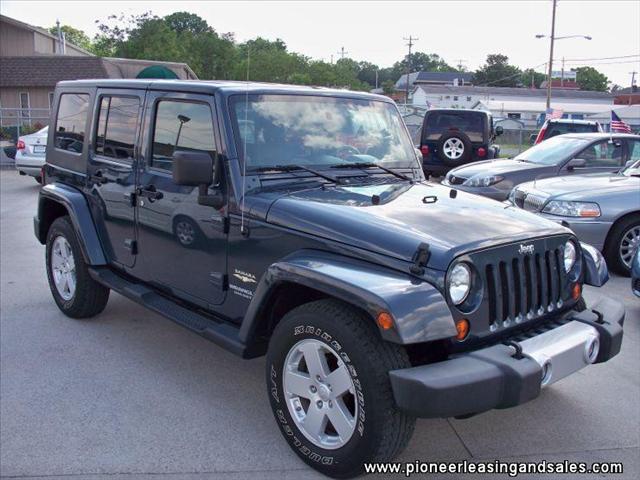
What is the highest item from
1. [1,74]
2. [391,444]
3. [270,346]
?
[1,74]

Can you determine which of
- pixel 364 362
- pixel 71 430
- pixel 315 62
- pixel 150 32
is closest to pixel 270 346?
pixel 364 362

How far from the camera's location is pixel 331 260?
11.0 ft

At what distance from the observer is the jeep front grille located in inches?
128

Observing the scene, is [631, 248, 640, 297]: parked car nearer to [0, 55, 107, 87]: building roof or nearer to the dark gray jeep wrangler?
the dark gray jeep wrangler

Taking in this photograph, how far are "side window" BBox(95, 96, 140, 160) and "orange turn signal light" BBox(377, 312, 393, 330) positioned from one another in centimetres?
272

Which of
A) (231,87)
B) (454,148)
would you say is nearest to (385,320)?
(231,87)

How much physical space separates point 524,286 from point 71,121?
4.18 metres

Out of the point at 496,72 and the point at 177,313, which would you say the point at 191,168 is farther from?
the point at 496,72

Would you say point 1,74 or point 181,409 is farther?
point 1,74

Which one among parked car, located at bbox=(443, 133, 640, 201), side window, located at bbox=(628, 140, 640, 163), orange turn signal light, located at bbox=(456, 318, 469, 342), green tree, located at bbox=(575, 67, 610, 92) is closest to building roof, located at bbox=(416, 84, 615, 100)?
green tree, located at bbox=(575, 67, 610, 92)

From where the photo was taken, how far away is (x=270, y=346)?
3.55 m

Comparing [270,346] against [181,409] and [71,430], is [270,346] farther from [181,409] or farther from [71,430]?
[71,430]

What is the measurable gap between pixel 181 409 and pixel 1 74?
36.2 meters

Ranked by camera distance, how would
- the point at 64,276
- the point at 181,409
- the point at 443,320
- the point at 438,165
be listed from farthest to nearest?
the point at 438,165 → the point at 64,276 → the point at 181,409 → the point at 443,320
